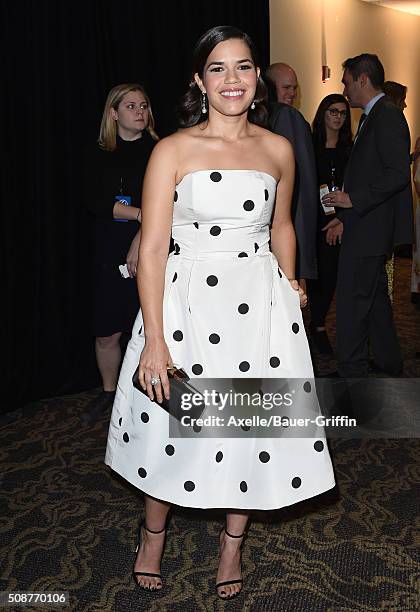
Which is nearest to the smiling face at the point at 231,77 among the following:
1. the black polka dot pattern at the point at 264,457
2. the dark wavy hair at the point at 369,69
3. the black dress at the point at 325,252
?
the black polka dot pattern at the point at 264,457

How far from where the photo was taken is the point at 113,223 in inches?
147

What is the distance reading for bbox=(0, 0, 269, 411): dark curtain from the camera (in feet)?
12.7

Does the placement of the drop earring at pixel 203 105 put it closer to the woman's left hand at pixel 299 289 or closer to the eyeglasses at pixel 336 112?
the woman's left hand at pixel 299 289

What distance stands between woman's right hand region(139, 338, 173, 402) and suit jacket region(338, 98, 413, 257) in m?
2.02

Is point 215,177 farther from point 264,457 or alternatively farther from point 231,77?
point 264,457

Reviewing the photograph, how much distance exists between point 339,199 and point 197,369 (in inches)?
80.2

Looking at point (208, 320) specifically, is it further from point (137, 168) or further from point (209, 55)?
point (137, 168)

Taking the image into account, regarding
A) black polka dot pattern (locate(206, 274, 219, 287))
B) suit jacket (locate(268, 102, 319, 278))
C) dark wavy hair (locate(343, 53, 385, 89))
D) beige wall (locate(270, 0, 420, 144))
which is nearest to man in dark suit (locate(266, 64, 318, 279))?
suit jacket (locate(268, 102, 319, 278))

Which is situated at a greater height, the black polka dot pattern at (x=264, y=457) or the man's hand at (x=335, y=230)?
the man's hand at (x=335, y=230)

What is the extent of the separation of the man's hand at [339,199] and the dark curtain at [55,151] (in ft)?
4.31

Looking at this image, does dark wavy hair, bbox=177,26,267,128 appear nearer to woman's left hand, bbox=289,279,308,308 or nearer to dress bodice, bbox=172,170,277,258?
dress bodice, bbox=172,170,277,258

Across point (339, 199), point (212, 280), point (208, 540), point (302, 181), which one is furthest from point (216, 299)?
point (339, 199)

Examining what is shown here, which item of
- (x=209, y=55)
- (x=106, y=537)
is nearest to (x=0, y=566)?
(x=106, y=537)

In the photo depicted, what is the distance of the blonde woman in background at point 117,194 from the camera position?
12.0ft
